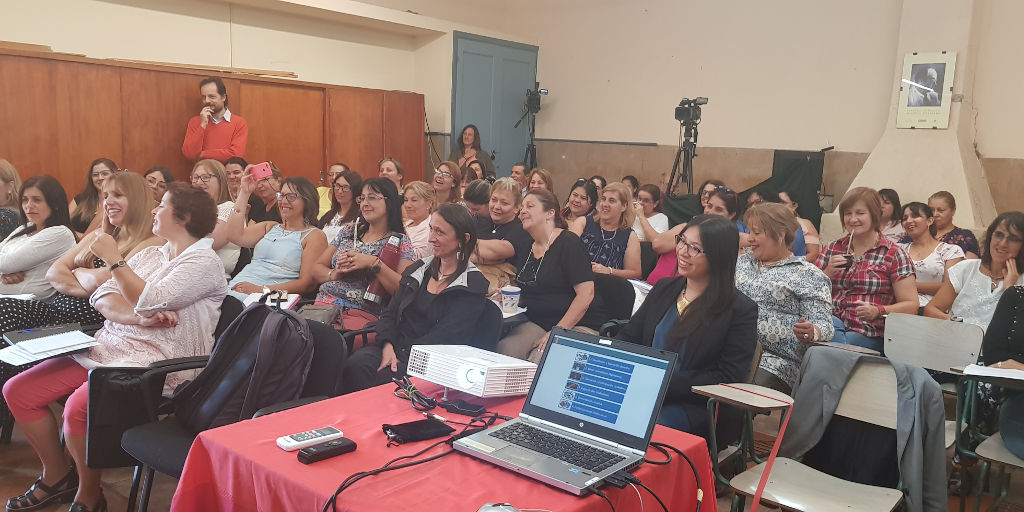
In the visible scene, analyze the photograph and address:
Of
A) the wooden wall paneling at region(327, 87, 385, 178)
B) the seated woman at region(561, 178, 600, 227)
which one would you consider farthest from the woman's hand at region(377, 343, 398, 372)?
the wooden wall paneling at region(327, 87, 385, 178)

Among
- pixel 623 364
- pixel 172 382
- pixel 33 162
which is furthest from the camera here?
pixel 33 162

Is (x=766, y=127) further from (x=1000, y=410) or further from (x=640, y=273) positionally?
(x=1000, y=410)

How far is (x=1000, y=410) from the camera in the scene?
292 cm

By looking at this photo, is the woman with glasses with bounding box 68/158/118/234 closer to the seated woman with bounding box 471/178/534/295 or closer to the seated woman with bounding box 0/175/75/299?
the seated woman with bounding box 0/175/75/299

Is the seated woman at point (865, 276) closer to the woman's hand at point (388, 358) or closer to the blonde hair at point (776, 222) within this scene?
the blonde hair at point (776, 222)

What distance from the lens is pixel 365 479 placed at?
5.15 feet

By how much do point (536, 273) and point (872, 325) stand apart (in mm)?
1680

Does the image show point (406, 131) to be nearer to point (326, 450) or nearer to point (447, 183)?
point (447, 183)

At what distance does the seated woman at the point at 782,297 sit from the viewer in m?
3.15

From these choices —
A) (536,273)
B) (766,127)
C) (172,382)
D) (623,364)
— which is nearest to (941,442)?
(623,364)

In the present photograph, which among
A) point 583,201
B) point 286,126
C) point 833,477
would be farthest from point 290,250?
point 286,126

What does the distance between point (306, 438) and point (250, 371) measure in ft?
2.51

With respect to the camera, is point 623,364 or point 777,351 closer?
point 623,364

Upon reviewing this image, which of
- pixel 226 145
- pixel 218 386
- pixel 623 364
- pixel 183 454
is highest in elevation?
pixel 226 145
